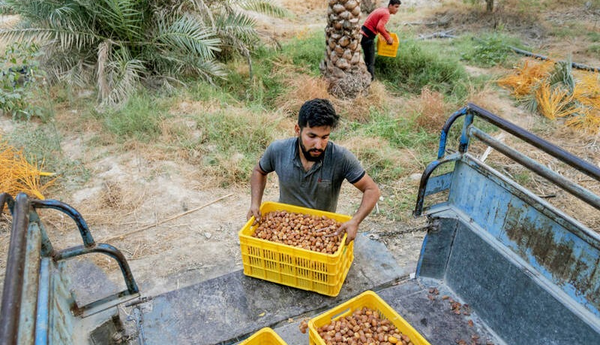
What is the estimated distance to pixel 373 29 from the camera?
25.5 ft

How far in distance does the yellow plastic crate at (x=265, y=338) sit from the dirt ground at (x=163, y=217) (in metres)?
1.56

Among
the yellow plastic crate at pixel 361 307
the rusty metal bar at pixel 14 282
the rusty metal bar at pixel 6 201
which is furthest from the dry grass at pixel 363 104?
the rusty metal bar at pixel 14 282

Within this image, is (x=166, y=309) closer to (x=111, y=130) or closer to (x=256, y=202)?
(x=256, y=202)

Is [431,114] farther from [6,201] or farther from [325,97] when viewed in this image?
[6,201]

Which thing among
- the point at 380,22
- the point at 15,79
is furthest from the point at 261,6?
the point at 15,79

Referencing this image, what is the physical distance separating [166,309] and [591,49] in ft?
38.4

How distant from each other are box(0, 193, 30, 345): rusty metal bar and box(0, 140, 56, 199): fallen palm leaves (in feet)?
11.8

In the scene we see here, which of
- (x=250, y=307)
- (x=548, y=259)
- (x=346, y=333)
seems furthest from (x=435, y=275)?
(x=250, y=307)

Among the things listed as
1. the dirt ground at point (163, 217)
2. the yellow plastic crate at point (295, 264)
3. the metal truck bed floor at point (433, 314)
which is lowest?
the dirt ground at point (163, 217)

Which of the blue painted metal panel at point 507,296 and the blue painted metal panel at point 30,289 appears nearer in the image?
the blue painted metal panel at point 30,289

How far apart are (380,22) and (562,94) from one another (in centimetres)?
337

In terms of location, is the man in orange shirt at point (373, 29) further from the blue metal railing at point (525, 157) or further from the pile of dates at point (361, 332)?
the pile of dates at point (361, 332)

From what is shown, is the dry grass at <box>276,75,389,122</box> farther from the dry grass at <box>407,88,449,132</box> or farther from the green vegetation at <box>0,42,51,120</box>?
the green vegetation at <box>0,42,51,120</box>

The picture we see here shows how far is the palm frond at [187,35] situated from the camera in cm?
684
